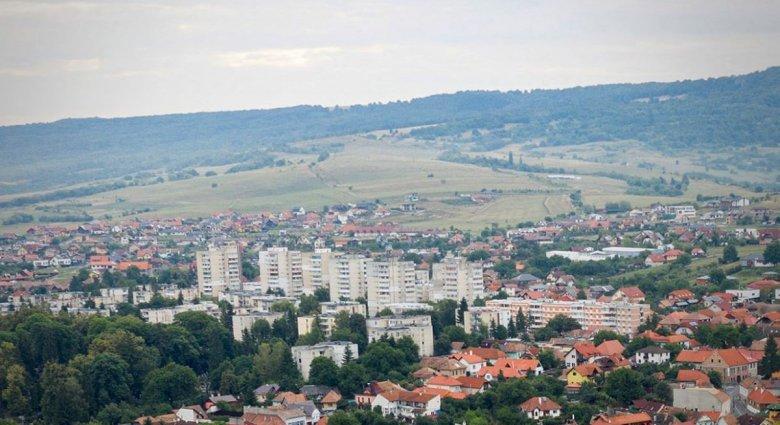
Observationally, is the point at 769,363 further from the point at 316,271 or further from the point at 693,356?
the point at 316,271

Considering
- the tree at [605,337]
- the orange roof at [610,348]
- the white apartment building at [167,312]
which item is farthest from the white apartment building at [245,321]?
the orange roof at [610,348]

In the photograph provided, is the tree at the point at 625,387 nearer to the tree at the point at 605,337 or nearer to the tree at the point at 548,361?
the tree at the point at 548,361

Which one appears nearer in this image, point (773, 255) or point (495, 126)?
point (773, 255)

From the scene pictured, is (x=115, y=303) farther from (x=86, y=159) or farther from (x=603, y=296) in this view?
(x=86, y=159)

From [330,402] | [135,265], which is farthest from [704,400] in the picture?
[135,265]

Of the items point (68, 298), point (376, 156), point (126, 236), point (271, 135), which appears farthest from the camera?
point (271, 135)

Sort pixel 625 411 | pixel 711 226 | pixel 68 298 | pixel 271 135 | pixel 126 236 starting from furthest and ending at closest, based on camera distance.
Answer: pixel 271 135, pixel 126 236, pixel 711 226, pixel 68 298, pixel 625 411

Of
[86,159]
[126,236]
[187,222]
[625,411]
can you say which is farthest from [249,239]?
[86,159]

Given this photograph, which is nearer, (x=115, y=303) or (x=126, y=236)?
(x=115, y=303)
